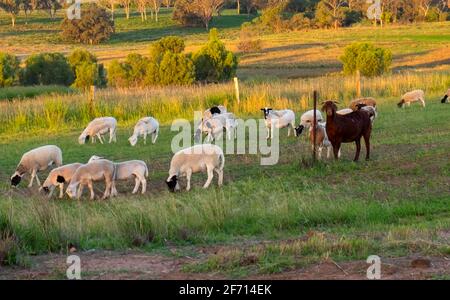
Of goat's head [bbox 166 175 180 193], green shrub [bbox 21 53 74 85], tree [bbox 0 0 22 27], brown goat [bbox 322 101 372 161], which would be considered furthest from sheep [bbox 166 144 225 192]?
tree [bbox 0 0 22 27]

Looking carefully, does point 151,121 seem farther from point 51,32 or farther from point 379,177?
point 51,32

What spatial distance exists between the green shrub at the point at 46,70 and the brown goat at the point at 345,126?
109 feet

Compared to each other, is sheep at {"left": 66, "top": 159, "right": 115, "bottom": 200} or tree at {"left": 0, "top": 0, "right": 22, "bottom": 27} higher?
tree at {"left": 0, "top": 0, "right": 22, "bottom": 27}

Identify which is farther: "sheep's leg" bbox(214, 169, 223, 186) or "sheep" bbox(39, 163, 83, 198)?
"sheep's leg" bbox(214, 169, 223, 186)

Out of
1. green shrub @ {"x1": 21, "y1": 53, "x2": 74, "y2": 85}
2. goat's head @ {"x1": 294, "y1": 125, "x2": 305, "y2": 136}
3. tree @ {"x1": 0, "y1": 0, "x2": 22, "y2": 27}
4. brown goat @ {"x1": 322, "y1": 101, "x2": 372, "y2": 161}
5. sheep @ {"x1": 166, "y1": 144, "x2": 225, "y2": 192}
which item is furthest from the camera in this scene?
tree @ {"x1": 0, "y1": 0, "x2": 22, "y2": 27}

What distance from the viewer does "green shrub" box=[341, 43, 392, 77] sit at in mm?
49344

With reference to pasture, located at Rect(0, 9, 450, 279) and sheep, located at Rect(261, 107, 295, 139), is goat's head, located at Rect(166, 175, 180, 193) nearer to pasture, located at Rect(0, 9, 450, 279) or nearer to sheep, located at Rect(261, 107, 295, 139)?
pasture, located at Rect(0, 9, 450, 279)

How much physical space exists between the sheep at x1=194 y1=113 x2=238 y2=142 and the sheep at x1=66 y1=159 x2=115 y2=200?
253 inches

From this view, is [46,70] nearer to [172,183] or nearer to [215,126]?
[215,126]

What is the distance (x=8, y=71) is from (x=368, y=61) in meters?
20.9

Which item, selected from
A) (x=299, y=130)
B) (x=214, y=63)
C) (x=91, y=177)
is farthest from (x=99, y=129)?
(x=214, y=63)

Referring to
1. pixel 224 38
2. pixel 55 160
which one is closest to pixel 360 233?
pixel 55 160
